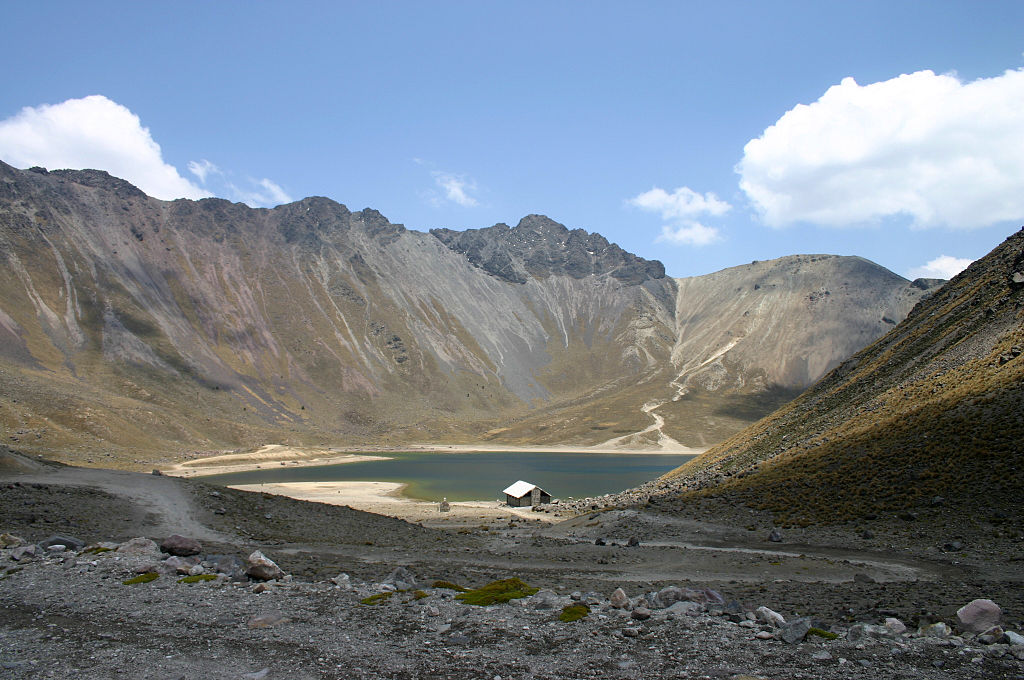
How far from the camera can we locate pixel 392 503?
6906cm

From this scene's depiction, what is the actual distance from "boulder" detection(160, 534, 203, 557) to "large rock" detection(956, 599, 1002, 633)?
2311 cm

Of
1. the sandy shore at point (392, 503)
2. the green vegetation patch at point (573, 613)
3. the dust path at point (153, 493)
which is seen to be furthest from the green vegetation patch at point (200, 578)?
the sandy shore at point (392, 503)

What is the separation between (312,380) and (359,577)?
620 feet

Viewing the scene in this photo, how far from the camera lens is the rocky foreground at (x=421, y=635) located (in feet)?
38.2

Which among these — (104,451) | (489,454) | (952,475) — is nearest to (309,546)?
(952,475)

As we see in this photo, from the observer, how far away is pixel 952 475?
104 feet

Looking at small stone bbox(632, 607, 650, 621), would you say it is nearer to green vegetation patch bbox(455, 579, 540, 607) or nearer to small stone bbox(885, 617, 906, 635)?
green vegetation patch bbox(455, 579, 540, 607)

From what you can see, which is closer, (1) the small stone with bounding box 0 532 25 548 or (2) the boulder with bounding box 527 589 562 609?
(2) the boulder with bounding box 527 589 562 609

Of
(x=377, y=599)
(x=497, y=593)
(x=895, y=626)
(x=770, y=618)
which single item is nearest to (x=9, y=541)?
(x=377, y=599)

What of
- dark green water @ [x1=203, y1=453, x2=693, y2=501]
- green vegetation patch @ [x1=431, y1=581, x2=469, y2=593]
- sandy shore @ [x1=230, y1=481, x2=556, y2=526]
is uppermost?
green vegetation patch @ [x1=431, y1=581, x2=469, y2=593]

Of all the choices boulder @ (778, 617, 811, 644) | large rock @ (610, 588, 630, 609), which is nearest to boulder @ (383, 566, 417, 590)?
large rock @ (610, 588, 630, 609)

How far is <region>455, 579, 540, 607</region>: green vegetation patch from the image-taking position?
1638cm

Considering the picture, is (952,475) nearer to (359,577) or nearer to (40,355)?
(359,577)

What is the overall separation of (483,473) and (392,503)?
138ft
